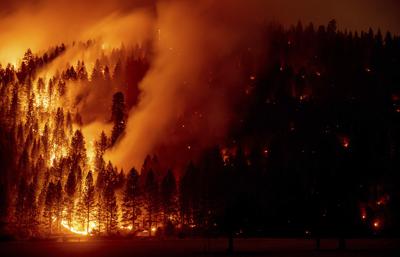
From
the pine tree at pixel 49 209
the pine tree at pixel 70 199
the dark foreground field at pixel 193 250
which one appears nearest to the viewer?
the dark foreground field at pixel 193 250

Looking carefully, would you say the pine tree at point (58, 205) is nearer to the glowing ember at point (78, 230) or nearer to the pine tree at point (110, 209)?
the glowing ember at point (78, 230)

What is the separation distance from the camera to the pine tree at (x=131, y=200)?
109 m

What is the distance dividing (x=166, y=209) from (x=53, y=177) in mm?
42437

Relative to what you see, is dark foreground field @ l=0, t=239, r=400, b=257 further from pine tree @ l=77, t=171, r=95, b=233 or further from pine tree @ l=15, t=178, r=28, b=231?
pine tree @ l=15, t=178, r=28, b=231

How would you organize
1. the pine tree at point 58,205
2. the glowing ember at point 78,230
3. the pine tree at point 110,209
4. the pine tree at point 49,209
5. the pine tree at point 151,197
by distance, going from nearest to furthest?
the pine tree at point 110,209 < the pine tree at point 151,197 < the glowing ember at point 78,230 < the pine tree at point 49,209 < the pine tree at point 58,205

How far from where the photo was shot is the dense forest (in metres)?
104

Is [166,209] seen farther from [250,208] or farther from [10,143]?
[10,143]

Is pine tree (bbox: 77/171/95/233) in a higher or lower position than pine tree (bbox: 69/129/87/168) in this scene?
lower

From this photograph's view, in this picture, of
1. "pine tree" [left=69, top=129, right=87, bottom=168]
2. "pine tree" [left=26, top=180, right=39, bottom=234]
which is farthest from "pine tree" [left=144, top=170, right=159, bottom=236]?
"pine tree" [left=69, top=129, right=87, bottom=168]

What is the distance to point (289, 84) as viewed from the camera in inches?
6486

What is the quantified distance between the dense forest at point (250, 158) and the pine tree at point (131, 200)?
0.31 m

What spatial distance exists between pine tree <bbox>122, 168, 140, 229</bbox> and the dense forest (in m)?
0.31

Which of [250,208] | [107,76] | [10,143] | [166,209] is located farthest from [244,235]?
[107,76]

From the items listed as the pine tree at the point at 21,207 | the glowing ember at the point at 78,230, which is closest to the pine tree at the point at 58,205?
the glowing ember at the point at 78,230
